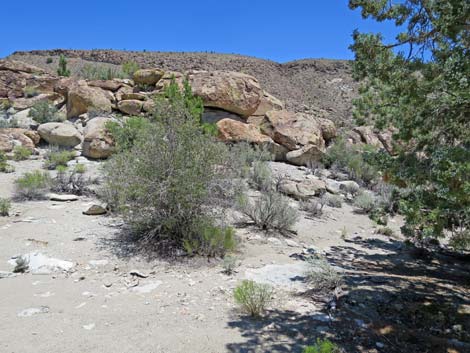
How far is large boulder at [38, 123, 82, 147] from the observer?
42.9 feet

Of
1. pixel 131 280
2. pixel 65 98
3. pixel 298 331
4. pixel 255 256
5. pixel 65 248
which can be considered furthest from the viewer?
pixel 65 98

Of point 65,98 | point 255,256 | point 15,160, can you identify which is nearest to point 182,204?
point 255,256

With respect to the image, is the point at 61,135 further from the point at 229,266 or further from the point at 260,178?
the point at 229,266

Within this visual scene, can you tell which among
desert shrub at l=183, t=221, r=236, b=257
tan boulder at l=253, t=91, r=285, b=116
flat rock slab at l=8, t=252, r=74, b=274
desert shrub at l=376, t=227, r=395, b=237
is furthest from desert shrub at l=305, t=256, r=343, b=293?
tan boulder at l=253, t=91, r=285, b=116

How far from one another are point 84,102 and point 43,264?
40.7 feet

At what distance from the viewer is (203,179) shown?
5.90 m

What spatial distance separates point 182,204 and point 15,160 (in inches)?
323

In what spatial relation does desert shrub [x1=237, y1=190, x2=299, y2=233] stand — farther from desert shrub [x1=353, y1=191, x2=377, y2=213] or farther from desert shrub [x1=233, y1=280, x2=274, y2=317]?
desert shrub [x1=353, y1=191, x2=377, y2=213]

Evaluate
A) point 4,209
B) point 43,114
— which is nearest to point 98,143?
point 43,114

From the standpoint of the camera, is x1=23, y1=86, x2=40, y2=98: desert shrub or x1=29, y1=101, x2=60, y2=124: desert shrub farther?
x1=23, y1=86, x2=40, y2=98: desert shrub

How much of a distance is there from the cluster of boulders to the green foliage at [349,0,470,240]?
980 cm

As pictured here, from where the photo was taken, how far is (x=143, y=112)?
16.1 metres

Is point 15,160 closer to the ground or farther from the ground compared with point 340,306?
farther from the ground

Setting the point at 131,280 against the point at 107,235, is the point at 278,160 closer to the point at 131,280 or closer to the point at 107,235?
the point at 107,235
